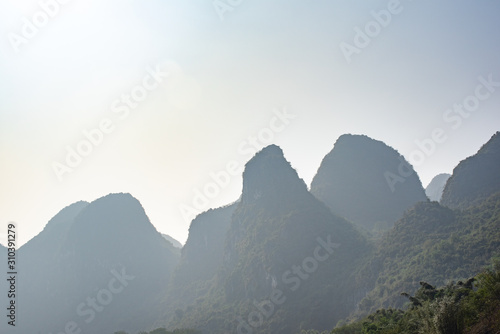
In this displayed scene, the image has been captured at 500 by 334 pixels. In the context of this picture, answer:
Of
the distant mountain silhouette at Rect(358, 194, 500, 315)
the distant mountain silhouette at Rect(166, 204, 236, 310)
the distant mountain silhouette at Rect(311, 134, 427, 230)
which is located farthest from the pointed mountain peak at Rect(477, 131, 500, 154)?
the distant mountain silhouette at Rect(166, 204, 236, 310)

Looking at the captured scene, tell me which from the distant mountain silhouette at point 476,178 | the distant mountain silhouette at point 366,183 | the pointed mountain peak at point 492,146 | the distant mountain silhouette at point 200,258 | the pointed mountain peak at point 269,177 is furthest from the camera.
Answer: the distant mountain silhouette at point 200,258

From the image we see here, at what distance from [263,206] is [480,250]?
45.8m

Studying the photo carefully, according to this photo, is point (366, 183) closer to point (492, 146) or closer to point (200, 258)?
point (492, 146)

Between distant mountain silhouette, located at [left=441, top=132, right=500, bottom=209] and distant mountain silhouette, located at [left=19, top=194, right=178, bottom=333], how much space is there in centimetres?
8282

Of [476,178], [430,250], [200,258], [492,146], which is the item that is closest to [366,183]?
[476,178]

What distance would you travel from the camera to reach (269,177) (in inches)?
3140

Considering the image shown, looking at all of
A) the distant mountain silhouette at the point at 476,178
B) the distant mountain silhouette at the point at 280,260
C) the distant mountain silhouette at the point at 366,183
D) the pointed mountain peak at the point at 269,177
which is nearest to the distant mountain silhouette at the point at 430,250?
the distant mountain silhouette at the point at 280,260

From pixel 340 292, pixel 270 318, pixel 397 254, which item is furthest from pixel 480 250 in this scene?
pixel 270 318

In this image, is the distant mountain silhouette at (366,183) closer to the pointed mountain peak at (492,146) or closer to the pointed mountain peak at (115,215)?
the pointed mountain peak at (492,146)

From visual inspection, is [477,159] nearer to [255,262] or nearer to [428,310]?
[255,262]

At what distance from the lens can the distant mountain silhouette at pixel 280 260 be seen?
51719 mm

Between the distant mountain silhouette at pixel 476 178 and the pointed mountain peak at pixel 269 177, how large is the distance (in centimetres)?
3459

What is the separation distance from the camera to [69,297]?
102938 mm

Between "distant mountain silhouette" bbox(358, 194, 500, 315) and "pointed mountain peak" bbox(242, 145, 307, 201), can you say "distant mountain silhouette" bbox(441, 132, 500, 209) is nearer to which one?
"distant mountain silhouette" bbox(358, 194, 500, 315)
